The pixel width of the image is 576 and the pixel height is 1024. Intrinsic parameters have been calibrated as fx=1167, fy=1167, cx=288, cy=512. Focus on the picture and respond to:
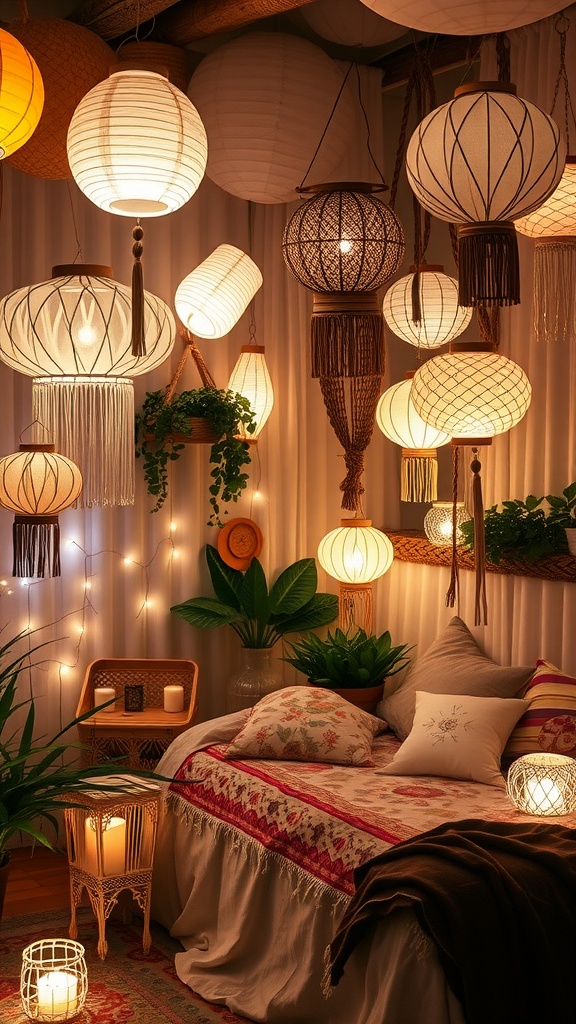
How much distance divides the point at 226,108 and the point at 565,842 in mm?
2611

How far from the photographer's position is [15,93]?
2.45 meters

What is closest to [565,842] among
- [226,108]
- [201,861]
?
[201,861]

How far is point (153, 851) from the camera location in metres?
3.83

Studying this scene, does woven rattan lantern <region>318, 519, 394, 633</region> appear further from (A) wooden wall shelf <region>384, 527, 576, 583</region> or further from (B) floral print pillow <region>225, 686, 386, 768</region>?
(B) floral print pillow <region>225, 686, 386, 768</region>

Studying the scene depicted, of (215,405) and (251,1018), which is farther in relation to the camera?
(215,405)

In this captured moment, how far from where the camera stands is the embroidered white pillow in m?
3.77

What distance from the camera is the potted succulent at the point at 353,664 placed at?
14.9ft

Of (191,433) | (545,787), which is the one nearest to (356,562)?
(191,433)

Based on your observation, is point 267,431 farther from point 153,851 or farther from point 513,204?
point 513,204

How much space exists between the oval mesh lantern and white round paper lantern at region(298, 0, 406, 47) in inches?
48.0

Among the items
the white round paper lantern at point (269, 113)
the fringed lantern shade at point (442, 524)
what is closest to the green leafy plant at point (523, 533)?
the fringed lantern shade at point (442, 524)

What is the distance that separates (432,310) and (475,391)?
0.55m

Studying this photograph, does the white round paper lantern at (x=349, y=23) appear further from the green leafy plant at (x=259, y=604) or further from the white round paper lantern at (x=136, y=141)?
the green leafy plant at (x=259, y=604)

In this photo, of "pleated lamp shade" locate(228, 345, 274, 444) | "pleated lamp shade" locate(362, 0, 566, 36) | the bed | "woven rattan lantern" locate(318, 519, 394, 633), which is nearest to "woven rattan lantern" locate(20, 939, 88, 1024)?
the bed
